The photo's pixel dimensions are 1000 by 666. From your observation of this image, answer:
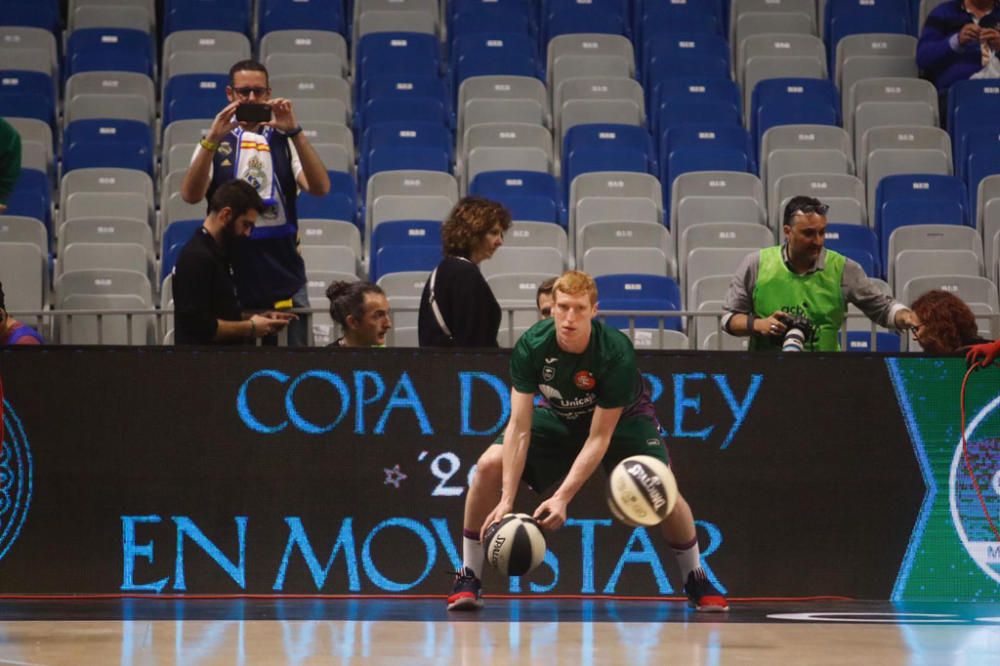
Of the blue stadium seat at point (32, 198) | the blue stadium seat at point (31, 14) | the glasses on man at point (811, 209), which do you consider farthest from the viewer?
the blue stadium seat at point (31, 14)

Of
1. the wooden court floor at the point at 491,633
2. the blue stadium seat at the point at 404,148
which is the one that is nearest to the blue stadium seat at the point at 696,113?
the blue stadium seat at the point at 404,148

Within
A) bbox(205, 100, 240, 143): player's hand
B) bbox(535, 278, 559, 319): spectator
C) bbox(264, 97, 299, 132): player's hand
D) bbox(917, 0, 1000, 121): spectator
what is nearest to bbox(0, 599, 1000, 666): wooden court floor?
bbox(535, 278, 559, 319): spectator

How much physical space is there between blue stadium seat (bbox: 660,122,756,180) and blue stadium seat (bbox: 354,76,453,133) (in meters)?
1.83

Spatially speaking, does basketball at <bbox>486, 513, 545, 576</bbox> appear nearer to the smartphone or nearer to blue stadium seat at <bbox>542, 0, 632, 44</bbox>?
the smartphone

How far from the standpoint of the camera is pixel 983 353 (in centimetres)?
781

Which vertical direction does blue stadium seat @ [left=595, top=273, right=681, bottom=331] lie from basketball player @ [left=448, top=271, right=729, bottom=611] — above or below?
above

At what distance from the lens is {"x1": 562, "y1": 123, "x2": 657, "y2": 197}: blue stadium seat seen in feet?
40.2

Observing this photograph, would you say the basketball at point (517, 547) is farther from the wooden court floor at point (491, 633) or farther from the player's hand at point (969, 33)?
the player's hand at point (969, 33)

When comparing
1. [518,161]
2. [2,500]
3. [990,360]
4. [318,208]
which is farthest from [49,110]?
[990,360]

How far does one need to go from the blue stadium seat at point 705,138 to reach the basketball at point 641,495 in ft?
20.1

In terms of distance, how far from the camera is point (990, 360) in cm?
780

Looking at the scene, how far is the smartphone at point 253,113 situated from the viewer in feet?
26.9

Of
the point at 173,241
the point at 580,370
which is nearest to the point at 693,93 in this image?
the point at 173,241

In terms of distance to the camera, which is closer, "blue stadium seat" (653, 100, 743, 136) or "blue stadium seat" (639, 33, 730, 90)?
"blue stadium seat" (653, 100, 743, 136)
